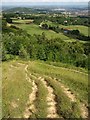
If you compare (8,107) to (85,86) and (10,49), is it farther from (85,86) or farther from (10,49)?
(10,49)

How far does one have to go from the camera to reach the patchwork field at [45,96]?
16625mm

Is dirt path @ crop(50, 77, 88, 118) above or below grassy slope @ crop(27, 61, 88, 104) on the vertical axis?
below

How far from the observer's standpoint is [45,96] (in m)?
19.9

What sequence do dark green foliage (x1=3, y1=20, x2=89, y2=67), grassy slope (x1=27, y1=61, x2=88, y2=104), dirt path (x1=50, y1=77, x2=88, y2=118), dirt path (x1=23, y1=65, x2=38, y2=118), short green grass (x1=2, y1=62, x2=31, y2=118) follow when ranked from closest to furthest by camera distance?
short green grass (x1=2, y1=62, x2=31, y2=118), dirt path (x1=23, y1=65, x2=38, y2=118), dirt path (x1=50, y1=77, x2=88, y2=118), grassy slope (x1=27, y1=61, x2=88, y2=104), dark green foliage (x1=3, y1=20, x2=89, y2=67)

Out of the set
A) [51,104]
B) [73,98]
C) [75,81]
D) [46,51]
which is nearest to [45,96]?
[51,104]

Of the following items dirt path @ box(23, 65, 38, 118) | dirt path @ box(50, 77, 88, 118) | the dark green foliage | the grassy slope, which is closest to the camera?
dirt path @ box(23, 65, 38, 118)

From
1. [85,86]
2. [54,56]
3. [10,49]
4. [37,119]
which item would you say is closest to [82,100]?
[85,86]

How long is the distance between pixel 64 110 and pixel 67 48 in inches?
1630

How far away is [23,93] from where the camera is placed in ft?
65.8

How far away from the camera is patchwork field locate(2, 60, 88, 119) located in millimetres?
16625

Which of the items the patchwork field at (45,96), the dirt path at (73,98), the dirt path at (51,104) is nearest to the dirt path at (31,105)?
the patchwork field at (45,96)

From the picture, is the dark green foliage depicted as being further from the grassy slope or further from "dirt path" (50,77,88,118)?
"dirt path" (50,77,88,118)

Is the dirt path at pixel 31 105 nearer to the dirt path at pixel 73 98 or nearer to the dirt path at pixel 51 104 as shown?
the dirt path at pixel 51 104

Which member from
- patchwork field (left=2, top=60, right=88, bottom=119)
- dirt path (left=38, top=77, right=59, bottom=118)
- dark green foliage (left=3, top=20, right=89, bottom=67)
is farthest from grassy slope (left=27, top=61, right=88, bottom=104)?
dark green foliage (left=3, top=20, right=89, bottom=67)
